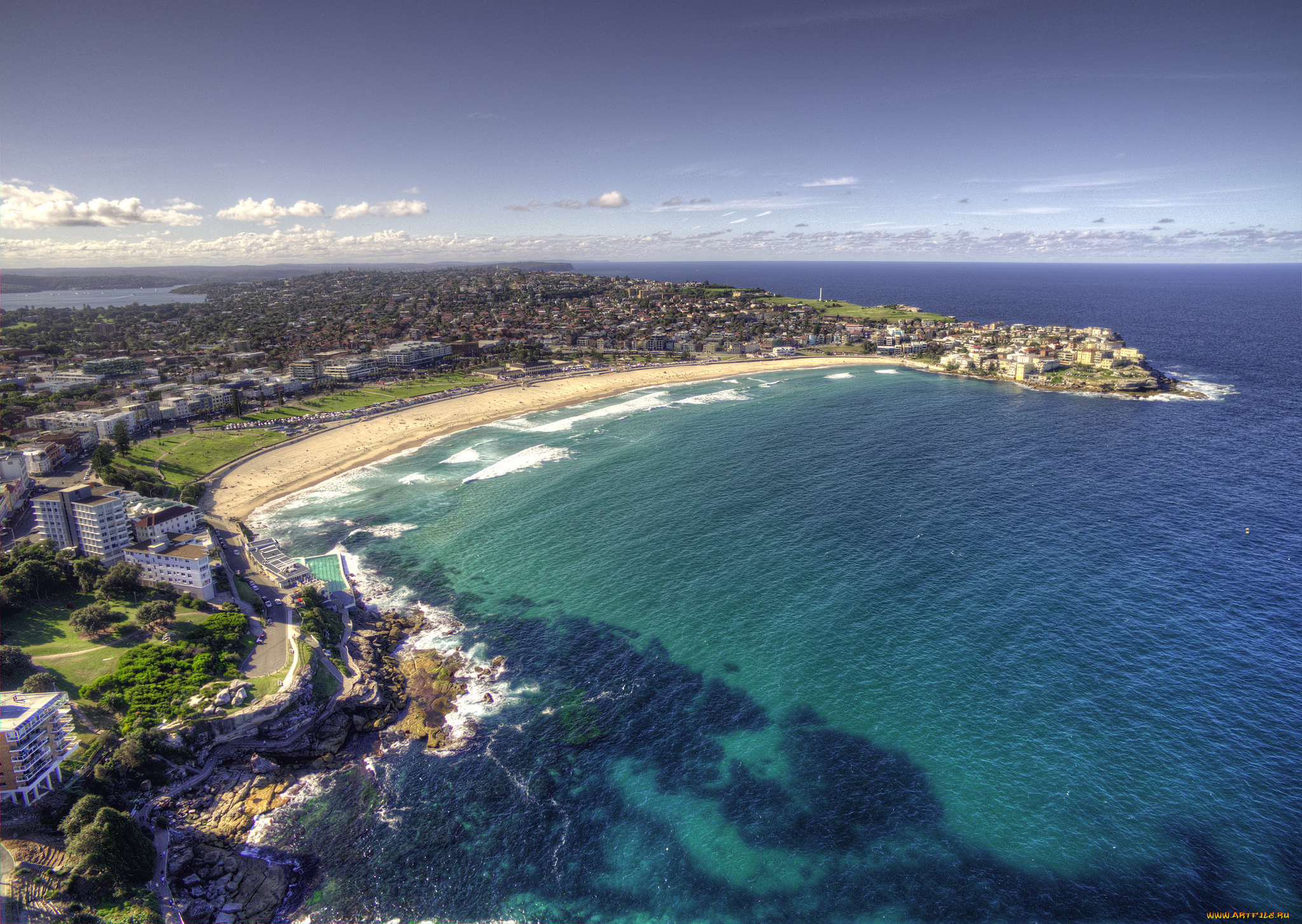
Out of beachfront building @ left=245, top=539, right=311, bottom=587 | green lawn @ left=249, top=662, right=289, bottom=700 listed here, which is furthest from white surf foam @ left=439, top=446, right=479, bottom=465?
green lawn @ left=249, top=662, right=289, bottom=700

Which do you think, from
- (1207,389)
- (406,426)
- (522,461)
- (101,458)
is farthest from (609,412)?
(1207,389)

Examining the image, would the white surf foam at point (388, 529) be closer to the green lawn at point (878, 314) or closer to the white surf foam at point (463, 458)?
the white surf foam at point (463, 458)

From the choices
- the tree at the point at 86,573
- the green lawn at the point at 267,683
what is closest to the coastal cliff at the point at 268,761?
the green lawn at the point at 267,683

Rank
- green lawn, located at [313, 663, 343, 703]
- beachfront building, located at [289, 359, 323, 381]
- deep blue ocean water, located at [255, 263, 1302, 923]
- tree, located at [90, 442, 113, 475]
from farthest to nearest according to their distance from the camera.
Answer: beachfront building, located at [289, 359, 323, 381] → tree, located at [90, 442, 113, 475] → green lawn, located at [313, 663, 343, 703] → deep blue ocean water, located at [255, 263, 1302, 923]

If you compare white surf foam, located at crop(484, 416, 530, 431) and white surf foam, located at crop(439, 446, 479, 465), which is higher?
white surf foam, located at crop(484, 416, 530, 431)

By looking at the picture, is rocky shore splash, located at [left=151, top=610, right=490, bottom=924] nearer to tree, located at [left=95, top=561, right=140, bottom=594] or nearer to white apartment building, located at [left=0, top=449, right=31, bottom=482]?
tree, located at [left=95, top=561, right=140, bottom=594]

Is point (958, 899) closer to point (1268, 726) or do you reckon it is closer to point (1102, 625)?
point (1268, 726)
